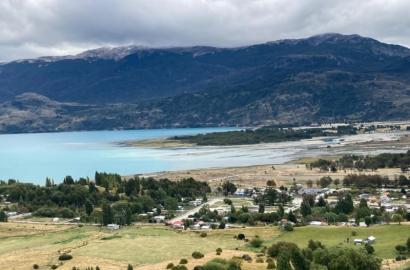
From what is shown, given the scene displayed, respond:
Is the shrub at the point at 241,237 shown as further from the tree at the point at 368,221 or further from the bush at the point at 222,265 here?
the bush at the point at 222,265

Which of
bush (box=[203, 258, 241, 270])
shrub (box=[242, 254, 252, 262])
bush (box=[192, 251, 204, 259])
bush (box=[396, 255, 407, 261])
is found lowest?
bush (box=[396, 255, 407, 261])

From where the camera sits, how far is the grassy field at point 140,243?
58.9 meters

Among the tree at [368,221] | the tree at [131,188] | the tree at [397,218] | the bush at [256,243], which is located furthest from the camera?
the tree at [131,188]

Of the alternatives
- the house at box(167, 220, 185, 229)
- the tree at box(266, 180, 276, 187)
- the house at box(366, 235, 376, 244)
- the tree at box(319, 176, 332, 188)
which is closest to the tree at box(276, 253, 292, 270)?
the house at box(366, 235, 376, 244)

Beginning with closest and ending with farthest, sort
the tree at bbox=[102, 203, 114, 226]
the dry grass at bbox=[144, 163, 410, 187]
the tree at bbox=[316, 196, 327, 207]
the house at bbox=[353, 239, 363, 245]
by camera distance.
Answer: the house at bbox=[353, 239, 363, 245]
the tree at bbox=[102, 203, 114, 226]
the tree at bbox=[316, 196, 327, 207]
the dry grass at bbox=[144, 163, 410, 187]

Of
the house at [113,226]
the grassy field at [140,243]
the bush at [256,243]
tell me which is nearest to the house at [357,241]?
the grassy field at [140,243]

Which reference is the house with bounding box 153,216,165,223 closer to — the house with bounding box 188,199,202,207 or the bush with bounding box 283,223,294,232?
the house with bounding box 188,199,202,207

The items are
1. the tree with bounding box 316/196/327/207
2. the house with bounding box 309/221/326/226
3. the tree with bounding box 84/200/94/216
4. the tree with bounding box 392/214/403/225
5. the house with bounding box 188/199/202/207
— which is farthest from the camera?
the house with bounding box 188/199/202/207

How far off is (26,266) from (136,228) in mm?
26483

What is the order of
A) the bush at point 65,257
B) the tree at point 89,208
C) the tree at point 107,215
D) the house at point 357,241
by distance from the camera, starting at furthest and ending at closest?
the tree at point 89,208
the tree at point 107,215
the house at point 357,241
the bush at point 65,257

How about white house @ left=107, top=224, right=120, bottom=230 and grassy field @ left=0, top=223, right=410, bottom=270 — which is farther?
white house @ left=107, top=224, right=120, bottom=230

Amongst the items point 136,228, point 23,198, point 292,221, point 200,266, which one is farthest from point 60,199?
point 200,266

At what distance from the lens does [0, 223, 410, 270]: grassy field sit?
2320 inches

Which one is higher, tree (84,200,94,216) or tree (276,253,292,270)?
tree (276,253,292,270)
